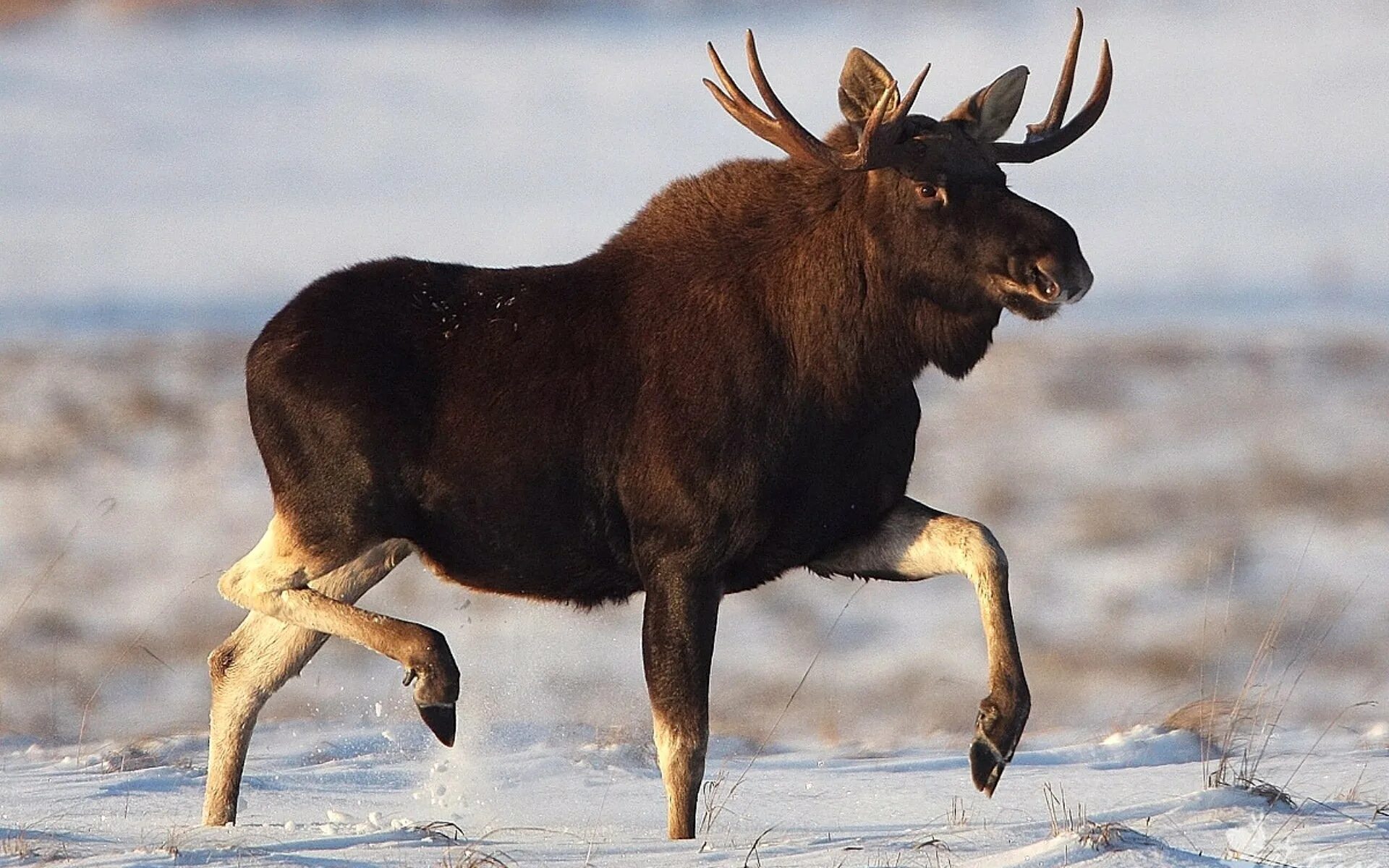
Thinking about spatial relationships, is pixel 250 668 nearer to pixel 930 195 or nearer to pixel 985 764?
pixel 985 764

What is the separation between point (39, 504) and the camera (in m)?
15.9

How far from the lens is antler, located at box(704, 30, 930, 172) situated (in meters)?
7.50

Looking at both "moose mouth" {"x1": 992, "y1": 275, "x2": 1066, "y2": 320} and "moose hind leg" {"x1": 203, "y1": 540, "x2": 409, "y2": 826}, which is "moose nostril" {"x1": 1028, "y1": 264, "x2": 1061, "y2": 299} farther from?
"moose hind leg" {"x1": 203, "y1": 540, "x2": 409, "y2": 826}

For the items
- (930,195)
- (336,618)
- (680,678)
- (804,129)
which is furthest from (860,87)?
(336,618)

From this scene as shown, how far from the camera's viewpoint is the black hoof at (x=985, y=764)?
23.4 ft

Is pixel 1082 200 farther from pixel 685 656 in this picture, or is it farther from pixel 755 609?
pixel 685 656

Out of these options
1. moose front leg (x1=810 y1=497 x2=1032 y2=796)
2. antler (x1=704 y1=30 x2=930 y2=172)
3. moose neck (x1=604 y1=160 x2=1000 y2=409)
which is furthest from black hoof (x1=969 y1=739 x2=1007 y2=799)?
antler (x1=704 y1=30 x2=930 y2=172)

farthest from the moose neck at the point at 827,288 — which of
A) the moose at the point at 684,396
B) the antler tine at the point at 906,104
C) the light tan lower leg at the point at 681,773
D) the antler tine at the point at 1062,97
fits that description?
the light tan lower leg at the point at 681,773

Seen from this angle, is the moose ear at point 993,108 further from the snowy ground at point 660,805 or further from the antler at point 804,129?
the snowy ground at point 660,805

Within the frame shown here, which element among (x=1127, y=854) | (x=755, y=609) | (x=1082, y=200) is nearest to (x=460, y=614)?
(x=755, y=609)

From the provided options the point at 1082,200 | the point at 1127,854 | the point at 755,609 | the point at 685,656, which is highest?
the point at 1082,200

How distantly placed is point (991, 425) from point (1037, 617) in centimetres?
407

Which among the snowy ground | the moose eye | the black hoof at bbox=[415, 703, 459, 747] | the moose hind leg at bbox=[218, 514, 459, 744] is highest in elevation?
the moose eye

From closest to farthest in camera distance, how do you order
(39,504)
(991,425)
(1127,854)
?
(1127,854)
(39,504)
(991,425)
